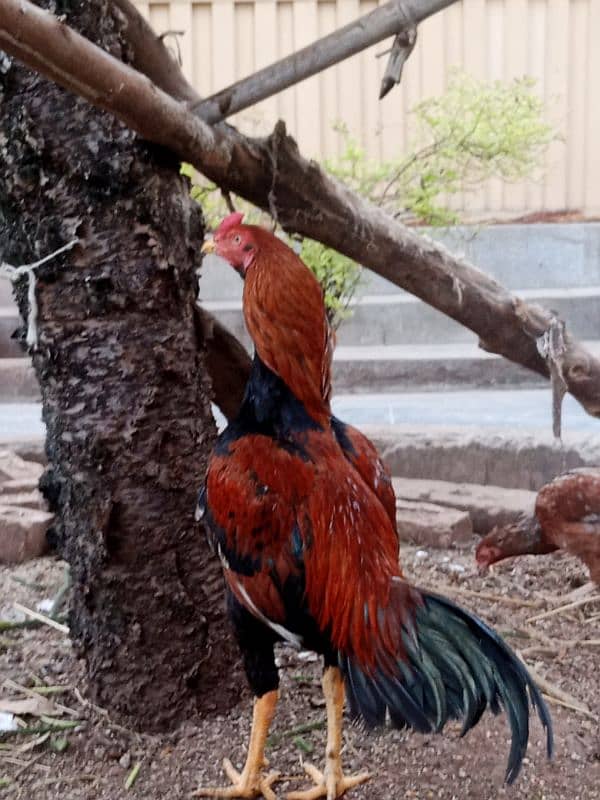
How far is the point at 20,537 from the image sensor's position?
2396 mm

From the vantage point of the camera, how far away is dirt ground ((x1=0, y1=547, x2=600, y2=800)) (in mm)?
1344

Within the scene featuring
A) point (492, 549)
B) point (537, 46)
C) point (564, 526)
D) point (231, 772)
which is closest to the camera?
point (231, 772)

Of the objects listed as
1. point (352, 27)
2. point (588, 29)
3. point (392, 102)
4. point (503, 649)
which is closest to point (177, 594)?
point (503, 649)

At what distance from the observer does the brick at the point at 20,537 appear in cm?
239

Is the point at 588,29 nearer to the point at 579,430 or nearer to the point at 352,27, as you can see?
the point at 579,430

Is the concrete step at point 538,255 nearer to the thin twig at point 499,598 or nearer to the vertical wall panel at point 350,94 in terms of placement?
the vertical wall panel at point 350,94

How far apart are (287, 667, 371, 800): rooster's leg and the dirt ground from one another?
45 millimetres

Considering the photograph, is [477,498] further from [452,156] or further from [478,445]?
[452,156]

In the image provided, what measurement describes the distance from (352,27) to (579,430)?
216 centimetres

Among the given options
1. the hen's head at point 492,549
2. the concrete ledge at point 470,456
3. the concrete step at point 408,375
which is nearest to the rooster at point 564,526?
the hen's head at point 492,549

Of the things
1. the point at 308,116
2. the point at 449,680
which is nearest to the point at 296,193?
the point at 449,680

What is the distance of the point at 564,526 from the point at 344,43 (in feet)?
3.96

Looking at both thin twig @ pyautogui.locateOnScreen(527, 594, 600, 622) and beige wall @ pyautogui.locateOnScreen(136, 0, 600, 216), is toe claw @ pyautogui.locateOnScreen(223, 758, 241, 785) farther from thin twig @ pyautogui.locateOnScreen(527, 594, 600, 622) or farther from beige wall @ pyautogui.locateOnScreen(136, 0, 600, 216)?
beige wall @ pyautogui.locateOnScreen(136, 0, 600, 216)

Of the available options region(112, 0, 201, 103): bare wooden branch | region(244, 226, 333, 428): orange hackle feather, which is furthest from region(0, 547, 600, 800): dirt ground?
region(112, 0, 201, 103): bare wooden branch
